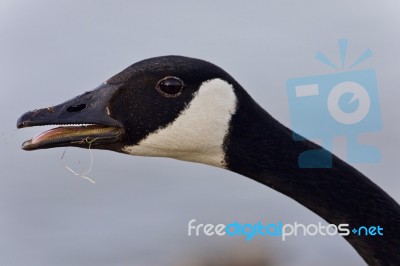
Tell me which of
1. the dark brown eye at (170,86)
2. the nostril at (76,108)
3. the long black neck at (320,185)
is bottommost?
the long black neck at (320,185)

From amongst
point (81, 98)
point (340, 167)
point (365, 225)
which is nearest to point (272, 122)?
point (340, 167)

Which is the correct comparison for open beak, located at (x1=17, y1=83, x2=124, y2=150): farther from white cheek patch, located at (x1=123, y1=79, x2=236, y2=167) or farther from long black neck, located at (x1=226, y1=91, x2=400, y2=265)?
long black neck, located at (x1=226, y1=91, x2=400, y2=265)

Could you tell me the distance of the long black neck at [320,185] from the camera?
418 centimetres

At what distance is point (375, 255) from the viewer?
4.20m

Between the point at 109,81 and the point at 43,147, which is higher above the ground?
the point at 109,81

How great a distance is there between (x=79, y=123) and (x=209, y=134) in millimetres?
686

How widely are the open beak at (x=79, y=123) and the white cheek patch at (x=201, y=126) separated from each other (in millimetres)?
146

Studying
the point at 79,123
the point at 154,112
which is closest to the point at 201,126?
the point at 154,112

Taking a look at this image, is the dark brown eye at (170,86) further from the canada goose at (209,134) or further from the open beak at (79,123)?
the open beak at (79,123)

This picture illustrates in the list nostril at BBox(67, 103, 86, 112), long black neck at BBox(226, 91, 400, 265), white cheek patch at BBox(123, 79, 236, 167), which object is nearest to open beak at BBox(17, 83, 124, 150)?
nostril at BBox(67, 103, 86, 112)

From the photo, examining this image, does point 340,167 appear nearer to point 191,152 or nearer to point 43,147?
point 191,152

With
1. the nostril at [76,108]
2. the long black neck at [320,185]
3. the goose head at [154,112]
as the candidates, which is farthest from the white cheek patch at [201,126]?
the nostril at [76,108]

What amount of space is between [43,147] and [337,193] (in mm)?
1601

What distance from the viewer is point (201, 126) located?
4.07m
